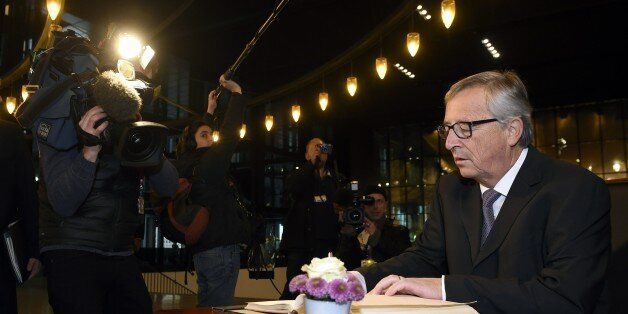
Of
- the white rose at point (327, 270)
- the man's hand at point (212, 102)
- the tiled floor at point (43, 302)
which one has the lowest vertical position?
the tiled floor at point (43, 302)

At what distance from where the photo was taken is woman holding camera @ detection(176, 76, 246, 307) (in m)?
3.13

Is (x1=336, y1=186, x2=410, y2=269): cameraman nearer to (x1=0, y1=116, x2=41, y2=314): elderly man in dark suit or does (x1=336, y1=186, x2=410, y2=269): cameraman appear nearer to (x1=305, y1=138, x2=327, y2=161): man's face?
(x1=305, y1=138, x2=327, y2=161): man's face

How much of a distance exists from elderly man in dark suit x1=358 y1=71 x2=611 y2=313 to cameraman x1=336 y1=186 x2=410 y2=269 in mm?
2516

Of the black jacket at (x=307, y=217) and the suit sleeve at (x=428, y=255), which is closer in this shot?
the suit sleeve at (x=428, y=255)

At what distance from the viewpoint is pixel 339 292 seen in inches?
36.4

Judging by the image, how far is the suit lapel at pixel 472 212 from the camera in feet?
4.89

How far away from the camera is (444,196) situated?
5.57ft

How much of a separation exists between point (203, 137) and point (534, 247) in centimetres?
249

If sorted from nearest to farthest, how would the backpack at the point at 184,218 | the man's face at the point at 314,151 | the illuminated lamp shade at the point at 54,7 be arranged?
the backpack at the point at 184,218
the man's face at the point at 314,151
the illuminated lamp shade at the point at 54,7

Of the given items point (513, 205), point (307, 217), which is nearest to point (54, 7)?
point (307, 217)

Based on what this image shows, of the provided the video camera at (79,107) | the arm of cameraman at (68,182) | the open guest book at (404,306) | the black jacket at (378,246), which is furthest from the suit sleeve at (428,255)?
the black jacket at (378,246)

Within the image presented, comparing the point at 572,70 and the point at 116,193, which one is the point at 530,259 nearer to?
the point at 116,193

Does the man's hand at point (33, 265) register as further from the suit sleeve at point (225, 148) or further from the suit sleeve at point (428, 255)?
the suit sleeve at point (428, 255)

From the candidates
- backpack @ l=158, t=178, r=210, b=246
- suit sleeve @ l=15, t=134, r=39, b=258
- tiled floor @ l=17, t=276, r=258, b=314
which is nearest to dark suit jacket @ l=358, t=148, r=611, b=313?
suit sleeve @ l=15, t=134, r=39, b=258
